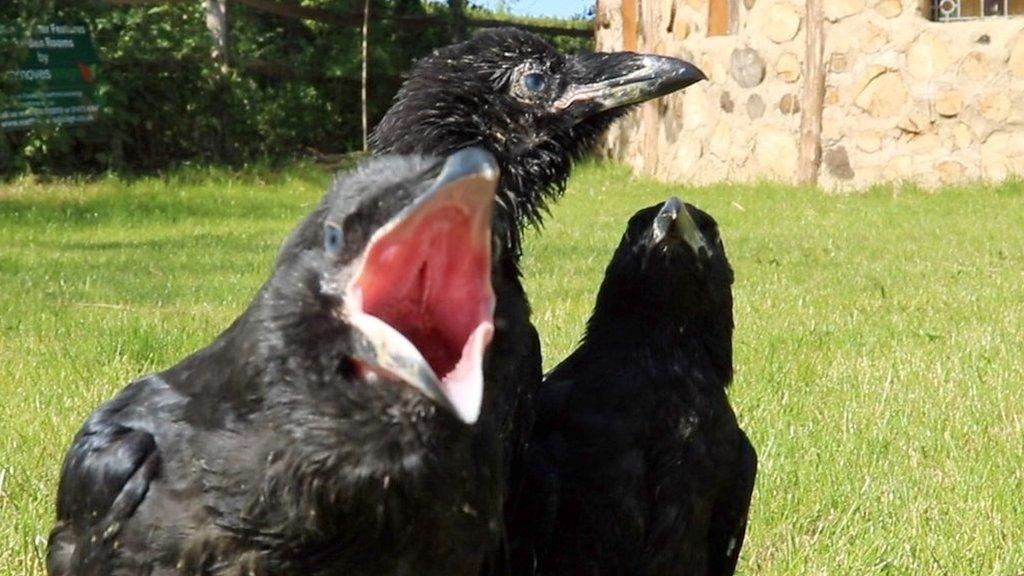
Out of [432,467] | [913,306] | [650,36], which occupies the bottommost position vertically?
[913,306]

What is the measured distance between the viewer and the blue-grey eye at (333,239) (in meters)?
1.95

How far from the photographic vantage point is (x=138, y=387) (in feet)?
8.22

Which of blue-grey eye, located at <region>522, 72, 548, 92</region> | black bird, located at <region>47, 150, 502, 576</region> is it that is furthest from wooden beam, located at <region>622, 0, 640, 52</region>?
black bird, located at <region>47, 150, 502, 576</region>

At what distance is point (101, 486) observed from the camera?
2.35 meters

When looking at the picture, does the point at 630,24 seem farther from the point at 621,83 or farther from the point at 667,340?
the point at 667,340

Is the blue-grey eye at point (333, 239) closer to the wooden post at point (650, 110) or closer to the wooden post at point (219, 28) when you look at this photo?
the wooden post at point (650, 110)

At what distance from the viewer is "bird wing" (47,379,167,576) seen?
7.47 ft

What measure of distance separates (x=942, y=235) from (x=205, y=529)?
28.0ft

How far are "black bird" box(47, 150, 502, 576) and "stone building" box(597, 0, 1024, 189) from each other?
10.5 meters

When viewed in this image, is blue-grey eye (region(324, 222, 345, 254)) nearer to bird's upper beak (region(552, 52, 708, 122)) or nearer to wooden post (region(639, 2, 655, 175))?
bird's upper beak (region(552, 52, 708, 122))

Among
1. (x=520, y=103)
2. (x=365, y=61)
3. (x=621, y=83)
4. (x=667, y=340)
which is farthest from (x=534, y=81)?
(x=365, y=61)

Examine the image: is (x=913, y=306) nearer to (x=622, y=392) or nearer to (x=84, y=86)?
(x=622, y=392)

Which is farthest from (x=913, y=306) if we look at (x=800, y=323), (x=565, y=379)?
(x=565, y=379)

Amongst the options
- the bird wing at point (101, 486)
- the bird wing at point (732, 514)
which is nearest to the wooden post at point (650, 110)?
the bird wing at point (732, 514)
